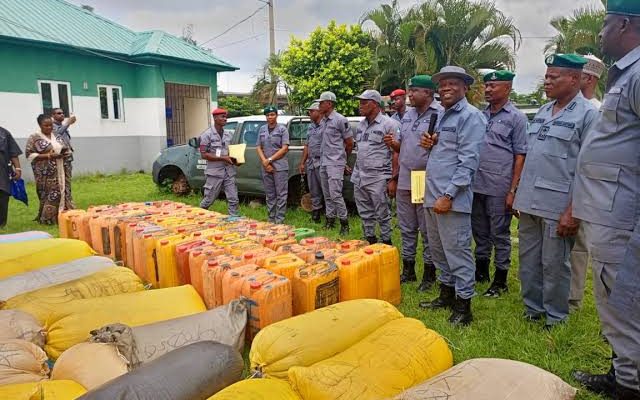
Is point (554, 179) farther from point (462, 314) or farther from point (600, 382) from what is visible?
point (600, 382)

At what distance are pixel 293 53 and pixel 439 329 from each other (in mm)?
Result: 12762

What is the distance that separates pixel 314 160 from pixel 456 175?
12.0ft

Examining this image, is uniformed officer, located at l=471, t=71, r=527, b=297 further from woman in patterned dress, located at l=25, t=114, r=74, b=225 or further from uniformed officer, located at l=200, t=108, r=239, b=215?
woman in patterned dress, located at l=25, t=114, r=74, b=225

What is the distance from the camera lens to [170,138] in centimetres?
1680

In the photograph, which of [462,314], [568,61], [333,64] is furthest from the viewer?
[333,64]

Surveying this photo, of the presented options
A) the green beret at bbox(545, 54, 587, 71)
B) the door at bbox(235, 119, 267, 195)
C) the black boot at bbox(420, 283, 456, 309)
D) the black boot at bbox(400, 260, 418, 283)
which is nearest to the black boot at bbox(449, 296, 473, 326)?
the black boot at bbox(420, 283, 456, 309)

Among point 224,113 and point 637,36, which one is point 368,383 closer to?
point 637,36

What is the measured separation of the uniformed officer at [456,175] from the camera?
3.23m

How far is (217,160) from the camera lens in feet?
21.4

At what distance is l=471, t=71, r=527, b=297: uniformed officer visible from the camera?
3975 millimetres

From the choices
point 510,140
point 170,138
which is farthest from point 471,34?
point 170,138

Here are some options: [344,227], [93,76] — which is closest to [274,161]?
[344,227]

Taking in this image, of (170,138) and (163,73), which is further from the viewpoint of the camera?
(170,138)

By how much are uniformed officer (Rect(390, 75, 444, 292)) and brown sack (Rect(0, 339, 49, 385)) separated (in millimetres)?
2910
